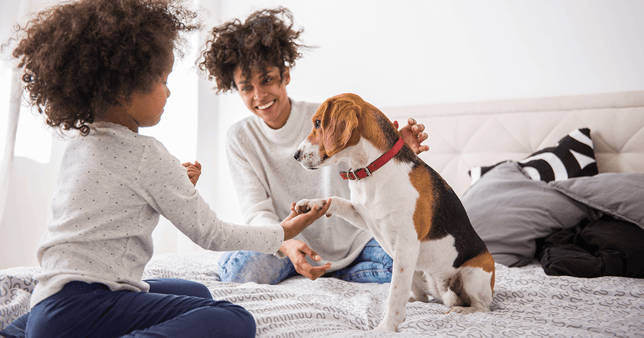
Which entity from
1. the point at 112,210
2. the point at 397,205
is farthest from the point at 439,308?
the point at 112,210

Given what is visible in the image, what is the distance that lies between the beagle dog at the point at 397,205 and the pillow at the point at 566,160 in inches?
43.0

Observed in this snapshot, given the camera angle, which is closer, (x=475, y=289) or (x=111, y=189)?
(x=111, y=189)

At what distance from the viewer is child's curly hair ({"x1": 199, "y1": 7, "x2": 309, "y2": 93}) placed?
1.82m

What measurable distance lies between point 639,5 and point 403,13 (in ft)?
4.66

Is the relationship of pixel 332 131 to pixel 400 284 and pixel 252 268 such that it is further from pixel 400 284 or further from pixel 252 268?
pixel 252 268

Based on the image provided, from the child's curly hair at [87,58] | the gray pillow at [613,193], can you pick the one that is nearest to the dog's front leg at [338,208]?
the child's curly hair at [87,58]

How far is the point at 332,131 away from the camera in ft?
3.77

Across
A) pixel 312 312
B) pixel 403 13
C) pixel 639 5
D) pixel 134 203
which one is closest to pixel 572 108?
pixel 639 5

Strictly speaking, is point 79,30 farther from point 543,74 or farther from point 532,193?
point 543,74

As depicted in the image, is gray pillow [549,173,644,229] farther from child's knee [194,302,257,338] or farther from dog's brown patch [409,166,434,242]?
child's knee [194,302,257,338]

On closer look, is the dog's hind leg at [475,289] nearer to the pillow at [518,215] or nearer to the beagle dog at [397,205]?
the beagle dog at [397,205]

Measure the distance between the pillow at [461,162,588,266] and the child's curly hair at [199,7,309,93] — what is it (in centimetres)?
123

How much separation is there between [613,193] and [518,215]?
0.41 meters

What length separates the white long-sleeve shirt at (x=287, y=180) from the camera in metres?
1.92
